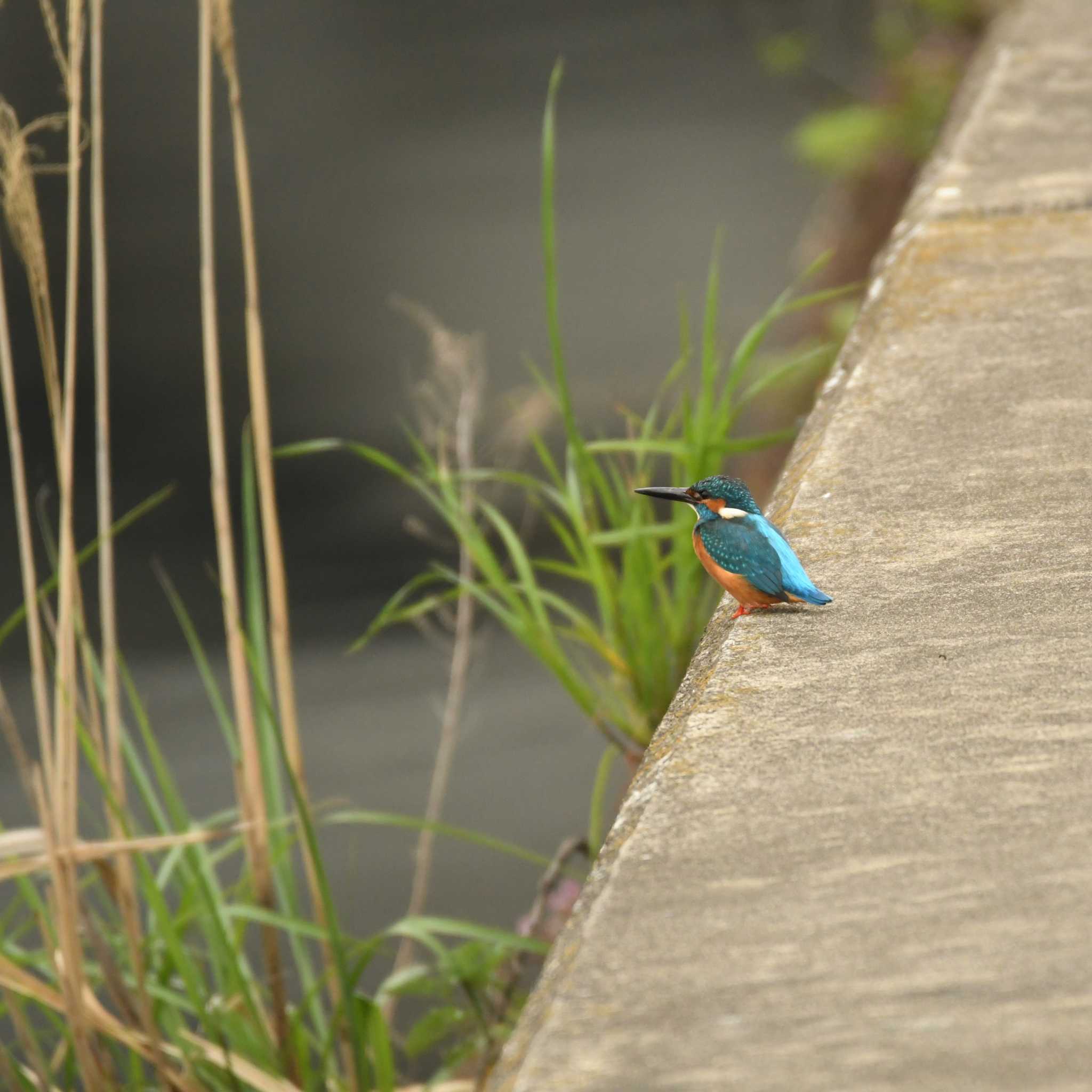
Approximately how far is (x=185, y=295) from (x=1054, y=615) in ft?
15.9

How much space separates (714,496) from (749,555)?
11 cm

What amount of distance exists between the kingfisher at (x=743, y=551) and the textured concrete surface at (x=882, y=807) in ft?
0.16

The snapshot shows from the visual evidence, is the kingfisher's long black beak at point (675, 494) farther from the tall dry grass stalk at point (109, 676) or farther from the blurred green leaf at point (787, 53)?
the blurred green leaf at point (787, 53)

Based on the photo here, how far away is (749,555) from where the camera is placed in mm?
1475

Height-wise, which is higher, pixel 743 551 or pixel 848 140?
pixel 743 551

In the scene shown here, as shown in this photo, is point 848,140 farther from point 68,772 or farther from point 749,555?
point 68,772

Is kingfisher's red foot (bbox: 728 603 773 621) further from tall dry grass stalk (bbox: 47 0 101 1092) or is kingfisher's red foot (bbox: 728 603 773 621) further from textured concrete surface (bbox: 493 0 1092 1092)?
tall dry grass stalk (bbox: 47 0 101 1092)

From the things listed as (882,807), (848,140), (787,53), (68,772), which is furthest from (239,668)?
(787,53)

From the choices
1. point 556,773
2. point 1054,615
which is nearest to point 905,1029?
point 1054,615

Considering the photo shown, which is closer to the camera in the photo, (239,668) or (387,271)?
(239,668)

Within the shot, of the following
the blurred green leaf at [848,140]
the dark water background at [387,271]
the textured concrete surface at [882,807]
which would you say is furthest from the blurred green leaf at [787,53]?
the textured concrete surface at [882,807]

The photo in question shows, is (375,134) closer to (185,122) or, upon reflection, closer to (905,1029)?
(185,122)

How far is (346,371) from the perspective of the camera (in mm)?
5246

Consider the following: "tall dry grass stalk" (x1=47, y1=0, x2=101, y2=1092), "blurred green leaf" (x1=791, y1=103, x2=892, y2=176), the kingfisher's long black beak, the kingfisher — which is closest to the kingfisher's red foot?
the kingfisher
